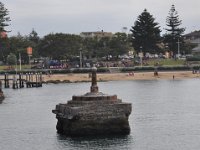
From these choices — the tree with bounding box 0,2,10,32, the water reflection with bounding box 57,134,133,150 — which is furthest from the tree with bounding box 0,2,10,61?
the water reflection with bounding box 57,134,133,150

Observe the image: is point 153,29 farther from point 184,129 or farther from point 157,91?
point 184,129

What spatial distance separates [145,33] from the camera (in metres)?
168

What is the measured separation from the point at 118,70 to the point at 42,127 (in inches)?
3842

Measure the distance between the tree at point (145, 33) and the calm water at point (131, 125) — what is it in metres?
72.1

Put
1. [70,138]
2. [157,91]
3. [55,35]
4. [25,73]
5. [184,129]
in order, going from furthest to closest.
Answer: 1. [55,35]
2. [25,73]
3. [157,91]
4. [184,129]
5. [70,138]

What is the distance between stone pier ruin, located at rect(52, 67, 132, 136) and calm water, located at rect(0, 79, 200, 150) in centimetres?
109

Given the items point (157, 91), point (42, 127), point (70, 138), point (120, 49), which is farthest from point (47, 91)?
point (120, 49)

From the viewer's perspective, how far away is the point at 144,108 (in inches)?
2982

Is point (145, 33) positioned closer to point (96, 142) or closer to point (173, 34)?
point (173, 34)

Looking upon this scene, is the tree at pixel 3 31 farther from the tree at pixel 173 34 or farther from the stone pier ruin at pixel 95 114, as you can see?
the stone pier ruin at pixel 95 114

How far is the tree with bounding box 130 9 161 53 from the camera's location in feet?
552

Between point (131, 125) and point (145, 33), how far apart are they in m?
112

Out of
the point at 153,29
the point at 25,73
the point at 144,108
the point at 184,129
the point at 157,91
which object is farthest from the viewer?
the point at 153,29

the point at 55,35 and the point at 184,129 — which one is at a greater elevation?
the point at 55,35
